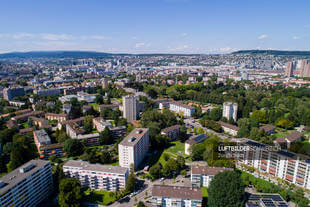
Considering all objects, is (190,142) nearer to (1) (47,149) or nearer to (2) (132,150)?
(2) (132,150)

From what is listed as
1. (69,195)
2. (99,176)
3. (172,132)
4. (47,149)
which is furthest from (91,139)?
(69,195)

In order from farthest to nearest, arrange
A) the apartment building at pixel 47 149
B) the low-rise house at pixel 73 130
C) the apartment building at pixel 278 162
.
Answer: the low-rise house at pixel 73 130 < the apartment building at pixel 47 149 < the apartment building at pixel 278 162

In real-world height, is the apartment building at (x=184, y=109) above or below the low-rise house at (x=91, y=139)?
above

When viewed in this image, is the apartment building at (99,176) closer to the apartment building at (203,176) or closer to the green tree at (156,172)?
the green tree at (156,172)

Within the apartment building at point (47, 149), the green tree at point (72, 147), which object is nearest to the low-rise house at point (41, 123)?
the apartment building at point (47, 149)

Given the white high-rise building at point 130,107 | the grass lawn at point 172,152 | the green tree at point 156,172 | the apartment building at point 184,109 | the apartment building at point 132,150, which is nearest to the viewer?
the green tree at point 156,172

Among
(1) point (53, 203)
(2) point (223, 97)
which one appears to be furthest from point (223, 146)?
(2) point (223, 97)

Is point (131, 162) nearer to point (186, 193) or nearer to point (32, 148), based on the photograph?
point (186, 193)
